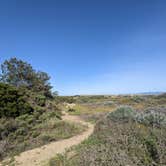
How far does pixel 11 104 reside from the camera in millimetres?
13180

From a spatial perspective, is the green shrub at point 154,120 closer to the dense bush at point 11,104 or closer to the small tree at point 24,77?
the dense bush at point 11,104

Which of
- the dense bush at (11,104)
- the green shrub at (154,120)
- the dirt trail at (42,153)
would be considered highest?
the dense bush at (11,104)

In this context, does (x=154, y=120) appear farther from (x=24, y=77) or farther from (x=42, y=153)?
(x=24, y=77)

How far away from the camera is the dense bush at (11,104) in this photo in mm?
12797

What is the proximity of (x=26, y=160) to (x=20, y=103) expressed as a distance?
711 cm

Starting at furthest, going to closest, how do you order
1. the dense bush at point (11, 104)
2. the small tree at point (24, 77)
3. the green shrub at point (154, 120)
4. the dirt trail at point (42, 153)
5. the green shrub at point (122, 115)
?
the small tree at point (24, 77), the dense bush at point (11, 104), the green shrub at point (122, 115), the green shrub at point (154, 120), the dirt trail at point (42, 153)

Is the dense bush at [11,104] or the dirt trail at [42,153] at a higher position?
the dense bush at [11,104]

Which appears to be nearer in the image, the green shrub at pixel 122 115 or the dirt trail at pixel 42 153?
the dirt trail at pixel 42 153

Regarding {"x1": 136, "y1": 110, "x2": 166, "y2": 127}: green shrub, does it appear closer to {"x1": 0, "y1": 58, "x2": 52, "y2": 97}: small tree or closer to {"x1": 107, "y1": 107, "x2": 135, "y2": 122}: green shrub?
{"x1": 107, "y1": 107, "x2": 135, "y2": 122}: green shrub

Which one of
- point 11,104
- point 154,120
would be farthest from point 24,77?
point 154,120

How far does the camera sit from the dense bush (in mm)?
12797

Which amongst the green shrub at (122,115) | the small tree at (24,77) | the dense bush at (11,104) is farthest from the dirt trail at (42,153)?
the small tree at (24,77)

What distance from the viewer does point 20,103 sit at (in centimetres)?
1375

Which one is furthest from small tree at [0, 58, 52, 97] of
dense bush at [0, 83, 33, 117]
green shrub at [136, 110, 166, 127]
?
green shrub at [136, 110, 166, 127]
